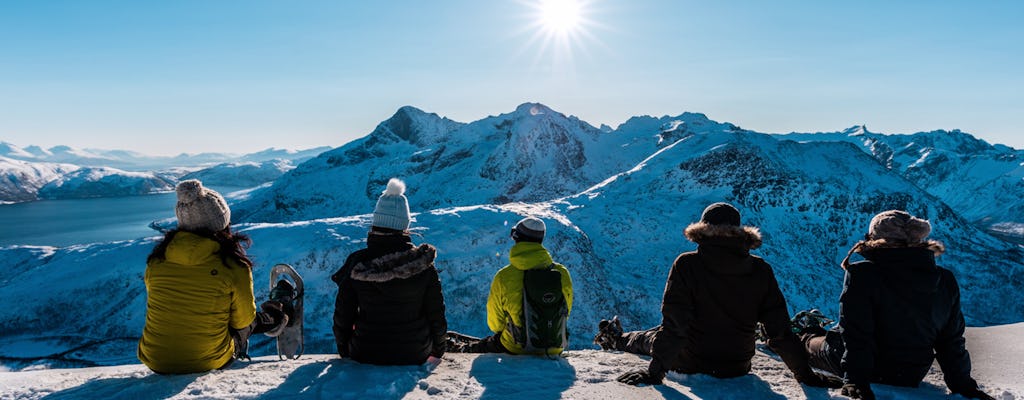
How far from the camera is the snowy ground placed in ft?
Answer: 15.5

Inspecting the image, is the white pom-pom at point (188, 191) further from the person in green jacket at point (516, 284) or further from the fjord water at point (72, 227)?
the fjord water at point (72, 227)

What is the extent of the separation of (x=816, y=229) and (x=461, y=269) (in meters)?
26.6

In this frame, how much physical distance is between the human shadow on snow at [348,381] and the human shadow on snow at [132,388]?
826 mm

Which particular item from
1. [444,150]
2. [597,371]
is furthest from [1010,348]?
[444,150]

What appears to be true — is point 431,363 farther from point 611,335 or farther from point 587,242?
point 587,242

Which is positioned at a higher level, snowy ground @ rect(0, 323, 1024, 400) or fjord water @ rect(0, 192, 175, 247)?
snowy ground @ rect(0, 323, 1024, 400)

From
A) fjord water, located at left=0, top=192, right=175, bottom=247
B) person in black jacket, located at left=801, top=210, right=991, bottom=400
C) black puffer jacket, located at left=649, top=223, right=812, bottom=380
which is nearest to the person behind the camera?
person in black jacket, located at left=801, top=210, right=991, bottom=400

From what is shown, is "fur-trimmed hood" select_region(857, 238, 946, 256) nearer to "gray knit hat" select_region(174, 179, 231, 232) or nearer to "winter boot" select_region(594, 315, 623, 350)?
"winter boot" select_region(594, 315, 623, 350)

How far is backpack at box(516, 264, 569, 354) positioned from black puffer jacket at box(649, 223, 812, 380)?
5.78ft

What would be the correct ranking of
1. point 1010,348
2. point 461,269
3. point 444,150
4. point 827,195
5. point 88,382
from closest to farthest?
point 88,382 < point 1010,348 < point 461,269 < point 827,195 < point 444,150

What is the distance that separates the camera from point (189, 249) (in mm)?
4668

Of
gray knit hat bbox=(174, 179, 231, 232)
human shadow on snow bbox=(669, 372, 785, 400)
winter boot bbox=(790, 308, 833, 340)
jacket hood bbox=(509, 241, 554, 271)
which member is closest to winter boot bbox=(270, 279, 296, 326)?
gray knit hat bbox=(174, 179, 231, 232)

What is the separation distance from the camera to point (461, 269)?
2094cm

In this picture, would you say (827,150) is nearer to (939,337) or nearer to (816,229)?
(816,229)
